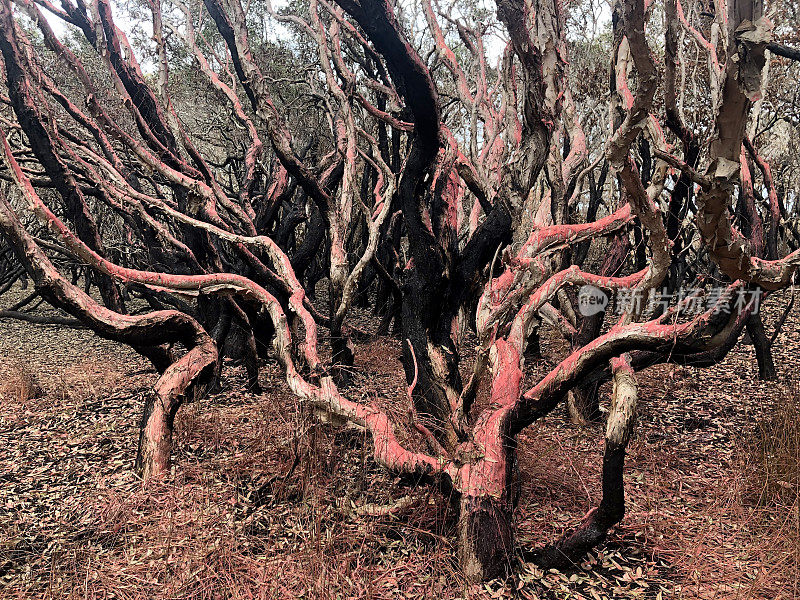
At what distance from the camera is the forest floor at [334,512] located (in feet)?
9.38

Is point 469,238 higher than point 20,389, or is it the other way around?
point 469,238

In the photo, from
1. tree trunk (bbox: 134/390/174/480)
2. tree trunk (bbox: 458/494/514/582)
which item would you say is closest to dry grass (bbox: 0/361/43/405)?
tree trunk (bbox: 134/390/174/480)

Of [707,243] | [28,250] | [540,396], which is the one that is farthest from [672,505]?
[28,250]

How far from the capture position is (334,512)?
332 centimetres

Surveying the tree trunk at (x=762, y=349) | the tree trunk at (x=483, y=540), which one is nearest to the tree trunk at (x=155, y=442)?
the tree trunk at (x=483, y=540)

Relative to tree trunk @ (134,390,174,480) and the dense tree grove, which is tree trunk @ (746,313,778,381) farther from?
tree trunk @ (134,390,174,480)

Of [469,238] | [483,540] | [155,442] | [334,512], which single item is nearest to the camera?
[483,540]

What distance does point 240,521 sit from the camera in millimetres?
3461

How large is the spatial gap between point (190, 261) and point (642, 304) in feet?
15.9

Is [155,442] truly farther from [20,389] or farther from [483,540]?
[20,389]

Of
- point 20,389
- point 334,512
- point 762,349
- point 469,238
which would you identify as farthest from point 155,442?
point 762,349

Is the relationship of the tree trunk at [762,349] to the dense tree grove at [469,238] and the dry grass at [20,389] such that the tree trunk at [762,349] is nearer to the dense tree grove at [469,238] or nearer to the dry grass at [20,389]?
the dense tree grove at [469,238]

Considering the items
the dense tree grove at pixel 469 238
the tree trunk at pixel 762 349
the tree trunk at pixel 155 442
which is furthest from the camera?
the tree trunk at pixel 762 349

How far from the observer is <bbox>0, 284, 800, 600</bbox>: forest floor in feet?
9.38
